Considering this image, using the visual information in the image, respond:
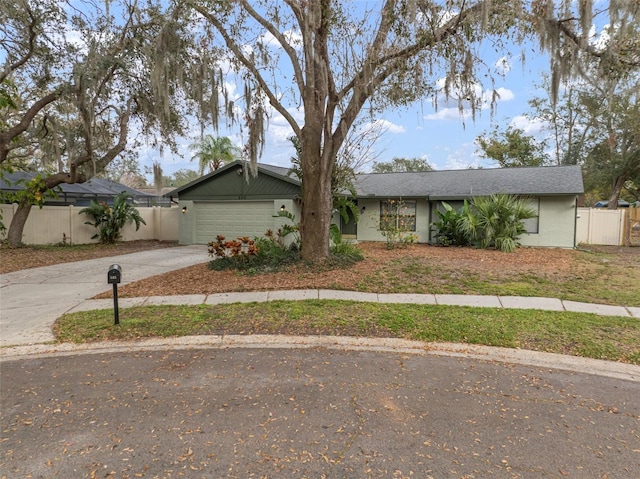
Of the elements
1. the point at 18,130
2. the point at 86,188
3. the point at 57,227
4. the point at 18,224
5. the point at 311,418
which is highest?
the point at 18,130

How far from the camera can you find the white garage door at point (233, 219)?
15742mm

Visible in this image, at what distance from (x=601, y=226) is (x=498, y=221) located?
733cm

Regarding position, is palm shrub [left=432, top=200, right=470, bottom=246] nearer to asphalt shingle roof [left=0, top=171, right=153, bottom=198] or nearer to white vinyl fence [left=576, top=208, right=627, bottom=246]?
white vinyl fence [left=576, top=208, right=627, bottom=246]

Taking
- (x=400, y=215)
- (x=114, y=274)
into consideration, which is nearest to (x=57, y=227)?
(x=114, y=274)

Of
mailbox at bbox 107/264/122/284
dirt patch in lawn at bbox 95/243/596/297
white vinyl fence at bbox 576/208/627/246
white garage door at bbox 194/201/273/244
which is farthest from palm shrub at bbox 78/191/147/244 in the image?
white vinyl fence at bbox 576/208/627/246

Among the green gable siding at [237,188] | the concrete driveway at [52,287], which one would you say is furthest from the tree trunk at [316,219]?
the green gable siding at [237,188]

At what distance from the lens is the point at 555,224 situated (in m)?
15.4

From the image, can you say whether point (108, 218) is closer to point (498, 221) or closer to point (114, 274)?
point (114, 274)

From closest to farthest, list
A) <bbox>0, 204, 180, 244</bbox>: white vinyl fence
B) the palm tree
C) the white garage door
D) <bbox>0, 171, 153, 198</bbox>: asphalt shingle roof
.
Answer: <bbox>0, 204, 180, 244</bbox>: white vinyl fence < the white garage door < <bbox>0, 171, 153, 198</bbox>: asphalt shingle roof < the palm tree

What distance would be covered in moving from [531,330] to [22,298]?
8.55 meters

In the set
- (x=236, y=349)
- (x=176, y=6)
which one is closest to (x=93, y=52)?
(x=176, y=6)

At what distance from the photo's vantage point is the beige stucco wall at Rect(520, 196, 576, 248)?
15.2 meters

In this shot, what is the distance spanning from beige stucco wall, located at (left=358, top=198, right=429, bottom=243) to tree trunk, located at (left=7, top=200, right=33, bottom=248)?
12612 millimetres

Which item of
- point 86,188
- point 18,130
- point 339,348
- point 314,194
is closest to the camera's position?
point 339,348
